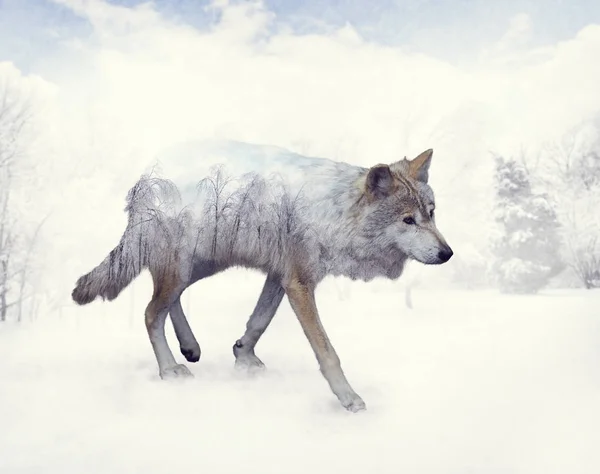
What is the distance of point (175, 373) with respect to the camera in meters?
2.54

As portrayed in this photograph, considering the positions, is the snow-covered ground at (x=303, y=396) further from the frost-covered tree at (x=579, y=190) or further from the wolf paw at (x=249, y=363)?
the frost-covered tree at (x=579, y=190)

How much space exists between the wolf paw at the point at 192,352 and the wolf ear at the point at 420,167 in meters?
1.17

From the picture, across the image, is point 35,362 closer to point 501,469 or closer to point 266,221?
point 266,221

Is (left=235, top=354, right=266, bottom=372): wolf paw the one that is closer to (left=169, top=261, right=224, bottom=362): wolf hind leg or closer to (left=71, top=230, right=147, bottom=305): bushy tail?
(left=169, top=261, right=224, bottom=362): wolf hind leg

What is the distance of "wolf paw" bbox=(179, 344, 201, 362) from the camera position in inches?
107

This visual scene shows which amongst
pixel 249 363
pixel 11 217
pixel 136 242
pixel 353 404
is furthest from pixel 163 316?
pixel 11 217

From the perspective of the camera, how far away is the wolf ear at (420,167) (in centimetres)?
235

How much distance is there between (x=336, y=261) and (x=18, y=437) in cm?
130

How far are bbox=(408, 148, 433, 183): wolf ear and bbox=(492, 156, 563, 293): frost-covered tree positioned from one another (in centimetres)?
220

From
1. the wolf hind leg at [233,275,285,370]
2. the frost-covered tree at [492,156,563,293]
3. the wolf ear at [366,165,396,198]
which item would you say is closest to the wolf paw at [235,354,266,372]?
the wolf hind leg at [233,275,285,370]

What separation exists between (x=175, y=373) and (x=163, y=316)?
231 mm

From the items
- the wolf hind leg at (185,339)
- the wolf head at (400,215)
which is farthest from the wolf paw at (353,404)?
the wolf hind leg at (185,339)

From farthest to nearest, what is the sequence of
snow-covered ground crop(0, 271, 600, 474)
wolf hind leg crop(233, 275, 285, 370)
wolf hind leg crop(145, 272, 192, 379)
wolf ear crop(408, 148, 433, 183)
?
wolf hind leg crop(233, 275, 285, 370)
wolf hind leg crop(145, 272, 192, 379)
wolf ear crop(408, 148, 433, 183)
snow-covered ground crop(0, 271, 600, 474)

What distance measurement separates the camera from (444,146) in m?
4.20
